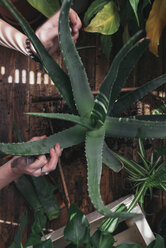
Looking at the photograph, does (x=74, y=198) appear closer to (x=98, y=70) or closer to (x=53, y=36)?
(x=98, y=70)

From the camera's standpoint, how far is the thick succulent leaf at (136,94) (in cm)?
81

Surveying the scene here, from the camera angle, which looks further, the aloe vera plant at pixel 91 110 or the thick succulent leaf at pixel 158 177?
the thick succulent leaf at pixel 158 177

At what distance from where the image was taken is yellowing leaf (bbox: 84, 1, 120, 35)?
109 centimetres

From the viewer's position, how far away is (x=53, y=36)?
0.96 metres

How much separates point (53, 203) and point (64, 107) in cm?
50

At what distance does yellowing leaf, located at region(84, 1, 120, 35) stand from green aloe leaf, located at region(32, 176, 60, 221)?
0.74m

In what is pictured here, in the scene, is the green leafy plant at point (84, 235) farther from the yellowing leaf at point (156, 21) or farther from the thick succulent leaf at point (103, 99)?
the yellowing leaf at point (156, 21)

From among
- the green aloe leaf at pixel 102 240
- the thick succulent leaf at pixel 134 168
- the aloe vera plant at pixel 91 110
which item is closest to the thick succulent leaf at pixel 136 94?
the aloe vera plant at pixel 91 110

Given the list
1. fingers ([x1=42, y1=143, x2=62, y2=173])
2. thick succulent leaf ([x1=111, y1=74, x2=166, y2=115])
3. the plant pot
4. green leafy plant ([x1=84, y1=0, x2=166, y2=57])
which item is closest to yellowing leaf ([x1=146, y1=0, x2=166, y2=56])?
green leafy plant ([x1=84, y1=0, x2=166, y2=57])

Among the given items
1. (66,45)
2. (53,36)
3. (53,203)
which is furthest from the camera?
(53,203)

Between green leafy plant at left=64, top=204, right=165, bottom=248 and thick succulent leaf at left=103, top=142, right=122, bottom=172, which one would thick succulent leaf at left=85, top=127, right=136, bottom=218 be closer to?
thick succulent leaf at left=103, top=142, right=122, bottom=172

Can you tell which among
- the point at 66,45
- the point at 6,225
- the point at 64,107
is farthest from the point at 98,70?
the point at 6,225

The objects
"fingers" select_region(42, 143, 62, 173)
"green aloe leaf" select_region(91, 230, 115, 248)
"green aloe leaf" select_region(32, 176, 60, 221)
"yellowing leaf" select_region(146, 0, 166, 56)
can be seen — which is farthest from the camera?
"green aloe leaf" select_region(32, 176, 60, 221)

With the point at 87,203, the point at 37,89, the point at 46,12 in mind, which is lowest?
the point at 87,203
